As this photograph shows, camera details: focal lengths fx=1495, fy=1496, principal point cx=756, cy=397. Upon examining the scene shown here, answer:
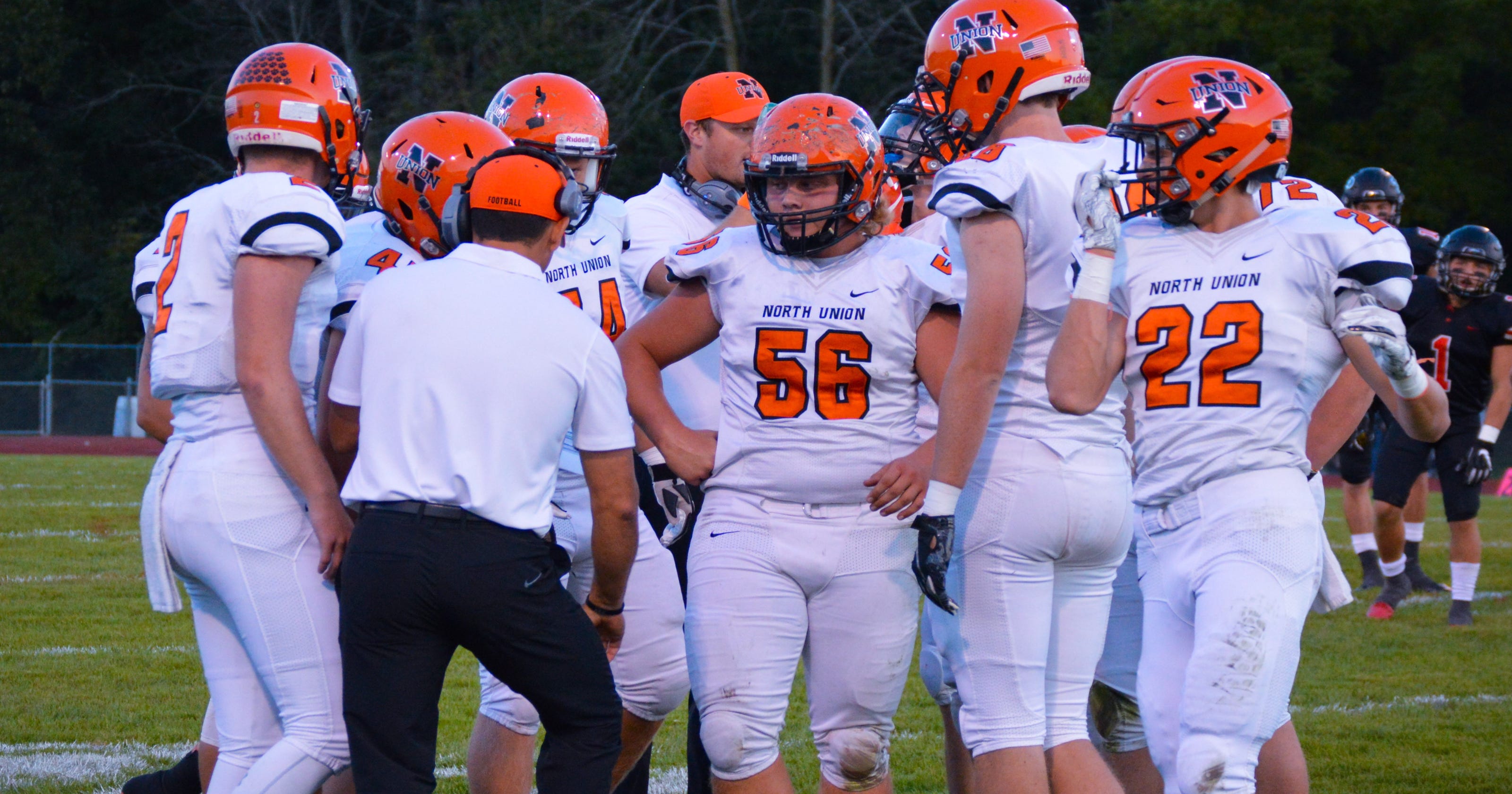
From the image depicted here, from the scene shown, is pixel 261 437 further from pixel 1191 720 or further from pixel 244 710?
pixel 1191 720

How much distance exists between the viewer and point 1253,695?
10.7ft

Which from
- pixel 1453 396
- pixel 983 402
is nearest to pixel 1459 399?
pixel 1453 396

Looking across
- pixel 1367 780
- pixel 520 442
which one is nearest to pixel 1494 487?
pixel 1367 780

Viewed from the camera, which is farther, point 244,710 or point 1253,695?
point 244,710

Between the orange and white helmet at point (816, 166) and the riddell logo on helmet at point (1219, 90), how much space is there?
0.77 m

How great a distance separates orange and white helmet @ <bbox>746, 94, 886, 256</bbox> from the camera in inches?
135

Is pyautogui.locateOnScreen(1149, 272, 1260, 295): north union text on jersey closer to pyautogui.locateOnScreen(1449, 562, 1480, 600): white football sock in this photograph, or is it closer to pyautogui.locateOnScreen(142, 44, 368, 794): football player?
pyautogui.locateOnScreen(142, 44, 368, 794): football player

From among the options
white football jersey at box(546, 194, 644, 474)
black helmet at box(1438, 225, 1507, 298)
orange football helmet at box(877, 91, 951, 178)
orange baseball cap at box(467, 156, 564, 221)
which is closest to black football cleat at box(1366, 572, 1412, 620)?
black helmet at box(1438, 225, 1507, 298)

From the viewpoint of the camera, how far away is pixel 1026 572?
11.3 ft

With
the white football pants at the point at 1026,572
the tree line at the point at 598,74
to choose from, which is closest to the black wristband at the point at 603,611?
the white football pants at the point at 1026,572

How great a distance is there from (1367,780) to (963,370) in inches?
118

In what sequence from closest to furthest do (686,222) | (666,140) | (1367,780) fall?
(686,222) → (1367,780) → (666,140)

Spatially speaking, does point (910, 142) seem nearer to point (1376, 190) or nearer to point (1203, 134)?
point (1203, 134)

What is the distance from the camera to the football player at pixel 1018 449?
3291 mm
